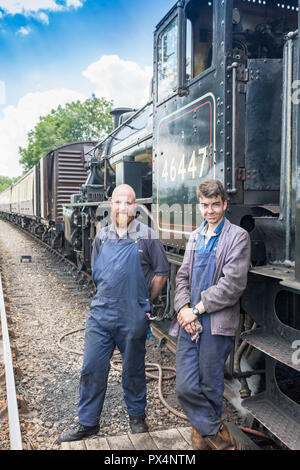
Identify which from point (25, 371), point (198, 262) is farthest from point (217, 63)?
point (25, 371)

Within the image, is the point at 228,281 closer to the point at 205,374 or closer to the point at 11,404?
the point at 205,374

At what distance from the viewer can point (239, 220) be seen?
291 cm

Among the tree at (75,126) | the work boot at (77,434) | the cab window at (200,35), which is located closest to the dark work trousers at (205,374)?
the work boot at (77,434)

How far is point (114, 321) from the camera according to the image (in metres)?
2.80

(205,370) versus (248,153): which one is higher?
(248,153)

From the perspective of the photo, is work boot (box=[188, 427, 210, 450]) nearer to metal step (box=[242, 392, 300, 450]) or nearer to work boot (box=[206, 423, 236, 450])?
work boot (box=[206, 423, 236, 450])

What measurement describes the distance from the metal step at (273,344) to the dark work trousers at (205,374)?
0.15 metres

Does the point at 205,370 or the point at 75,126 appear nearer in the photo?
the point at 205,370

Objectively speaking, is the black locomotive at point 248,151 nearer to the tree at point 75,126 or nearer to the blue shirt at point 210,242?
the blue shirt at point 210,242

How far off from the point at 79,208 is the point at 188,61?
5.61m

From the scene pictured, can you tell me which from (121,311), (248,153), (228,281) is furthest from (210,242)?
(248,153)

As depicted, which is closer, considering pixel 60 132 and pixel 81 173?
pixel 81 173

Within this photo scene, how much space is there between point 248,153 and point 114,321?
1603mm

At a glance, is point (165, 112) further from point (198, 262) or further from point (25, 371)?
point (25, 371)
